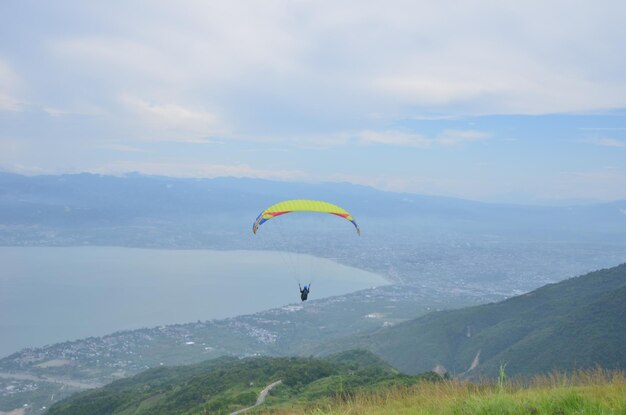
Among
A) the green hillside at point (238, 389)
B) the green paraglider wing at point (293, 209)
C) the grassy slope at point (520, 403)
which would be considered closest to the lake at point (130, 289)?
the green hillside at point (238, 389)

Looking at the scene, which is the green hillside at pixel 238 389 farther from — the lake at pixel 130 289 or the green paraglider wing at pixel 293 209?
the lake at pixel 130 289

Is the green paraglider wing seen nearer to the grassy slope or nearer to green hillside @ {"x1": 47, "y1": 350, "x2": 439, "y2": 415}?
green hillside @ {"x1": 47, "y1": 350, "x2": 439, "y2": 415}

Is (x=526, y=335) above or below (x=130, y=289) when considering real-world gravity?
above

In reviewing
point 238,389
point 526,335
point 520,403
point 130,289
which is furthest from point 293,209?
point 130,289

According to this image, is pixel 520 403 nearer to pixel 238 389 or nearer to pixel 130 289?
pixel 238 389

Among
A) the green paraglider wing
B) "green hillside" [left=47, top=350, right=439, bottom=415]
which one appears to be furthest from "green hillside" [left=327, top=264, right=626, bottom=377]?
the green paraglider wing

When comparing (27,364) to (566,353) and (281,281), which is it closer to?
(566,353)
